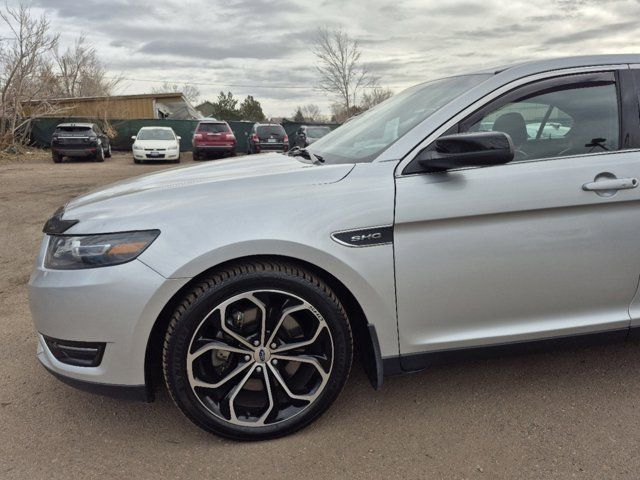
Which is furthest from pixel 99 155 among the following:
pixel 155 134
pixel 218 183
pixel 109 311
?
pixel 109 311

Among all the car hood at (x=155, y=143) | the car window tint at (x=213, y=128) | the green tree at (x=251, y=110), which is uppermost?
the green tree at (x=251, y=110)

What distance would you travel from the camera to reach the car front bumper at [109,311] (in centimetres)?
210

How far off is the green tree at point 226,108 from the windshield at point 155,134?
49.2m

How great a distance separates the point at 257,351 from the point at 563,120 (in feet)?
6.28

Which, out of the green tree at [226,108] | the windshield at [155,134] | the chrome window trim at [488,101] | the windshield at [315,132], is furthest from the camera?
the green tree at [226,108]

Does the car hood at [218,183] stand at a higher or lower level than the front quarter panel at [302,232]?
higher

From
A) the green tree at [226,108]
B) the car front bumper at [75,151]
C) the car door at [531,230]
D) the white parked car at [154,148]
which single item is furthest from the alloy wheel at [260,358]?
the green tree at [226,108]

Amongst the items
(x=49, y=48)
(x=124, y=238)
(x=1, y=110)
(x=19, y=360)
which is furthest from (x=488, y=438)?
(x=49, y=48)

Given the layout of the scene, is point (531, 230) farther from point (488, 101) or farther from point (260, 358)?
point (260, 358)

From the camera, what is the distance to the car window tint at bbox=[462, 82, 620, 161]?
251cm

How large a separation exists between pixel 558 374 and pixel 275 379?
5.54 ft

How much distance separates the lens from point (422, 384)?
2842 mm

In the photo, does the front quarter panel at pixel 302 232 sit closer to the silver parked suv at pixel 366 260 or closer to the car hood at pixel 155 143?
the silver parked suv at pixel 366 260

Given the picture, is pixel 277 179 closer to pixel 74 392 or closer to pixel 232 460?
pixel 232 460
